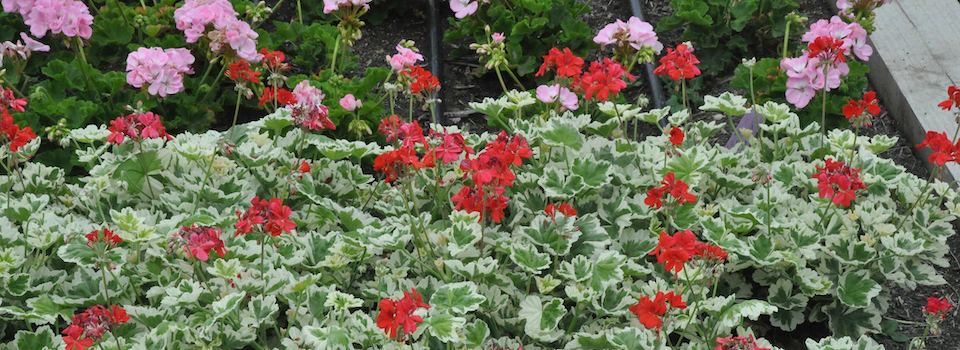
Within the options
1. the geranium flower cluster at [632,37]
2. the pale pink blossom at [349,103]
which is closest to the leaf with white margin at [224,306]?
the pale pink blossom at [349,103]

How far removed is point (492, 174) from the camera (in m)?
1.90

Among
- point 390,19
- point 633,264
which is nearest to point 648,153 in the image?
point 633,264

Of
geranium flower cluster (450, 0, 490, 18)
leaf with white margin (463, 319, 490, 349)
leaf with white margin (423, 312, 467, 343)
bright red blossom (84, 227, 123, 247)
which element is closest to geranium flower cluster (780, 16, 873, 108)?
geranium flower cluster (450, 0, 490, 18)

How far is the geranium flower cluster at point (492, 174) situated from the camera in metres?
1.91

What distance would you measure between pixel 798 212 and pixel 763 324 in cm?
32

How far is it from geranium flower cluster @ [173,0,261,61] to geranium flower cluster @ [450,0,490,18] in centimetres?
90

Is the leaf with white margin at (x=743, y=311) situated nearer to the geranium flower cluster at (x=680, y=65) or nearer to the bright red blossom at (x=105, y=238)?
the geranium flower cluster at (x=680, y=65)

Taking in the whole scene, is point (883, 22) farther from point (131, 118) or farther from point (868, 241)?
point (131, 118)

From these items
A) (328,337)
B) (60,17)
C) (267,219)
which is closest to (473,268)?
(328,337)

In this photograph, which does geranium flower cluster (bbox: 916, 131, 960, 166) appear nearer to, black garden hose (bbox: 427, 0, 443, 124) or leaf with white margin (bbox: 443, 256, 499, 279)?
leaf with white margin (bbox: 443, 256, 499, 279)

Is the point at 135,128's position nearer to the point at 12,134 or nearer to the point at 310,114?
the point at 12,134

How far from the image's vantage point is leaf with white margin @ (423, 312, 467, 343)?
1.75m

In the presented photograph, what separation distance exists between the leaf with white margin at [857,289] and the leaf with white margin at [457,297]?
3.07 ft

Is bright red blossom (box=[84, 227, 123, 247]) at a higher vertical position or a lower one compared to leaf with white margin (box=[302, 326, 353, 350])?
higher
